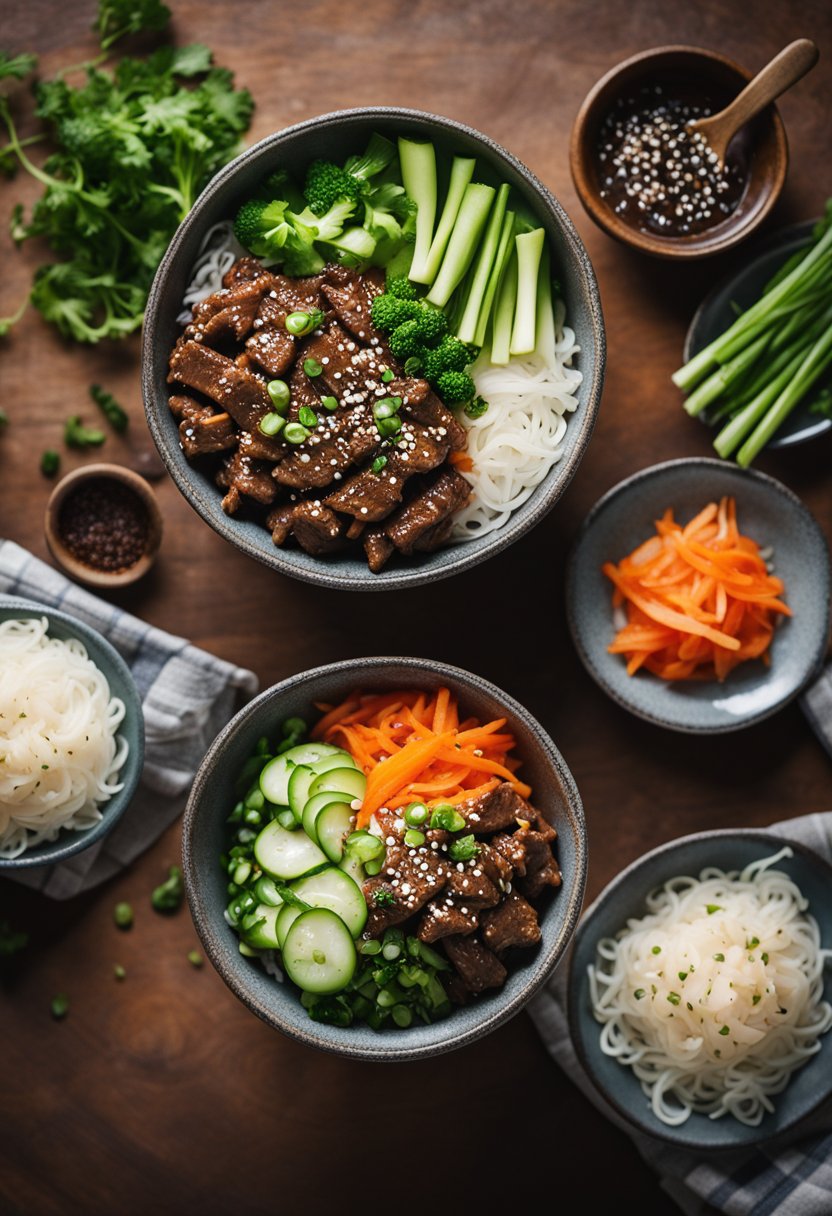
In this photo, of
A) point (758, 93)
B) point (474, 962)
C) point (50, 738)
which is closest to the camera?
point (474, 962)

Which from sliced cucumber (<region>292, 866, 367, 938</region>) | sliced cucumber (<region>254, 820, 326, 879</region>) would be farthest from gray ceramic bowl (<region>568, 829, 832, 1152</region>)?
sliced cucumber (<region>254, 820, 326, 879</region>)

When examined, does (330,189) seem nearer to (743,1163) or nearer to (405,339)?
(405,339)

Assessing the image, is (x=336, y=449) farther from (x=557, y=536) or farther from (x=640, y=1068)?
(x=640, y=1068)

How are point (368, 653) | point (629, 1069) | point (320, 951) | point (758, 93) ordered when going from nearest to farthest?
point (320, 951) → point (758, 93) → point (629, 1069) → point (368, 653)

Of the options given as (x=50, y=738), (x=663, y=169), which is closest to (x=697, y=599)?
(x=663, y=169)

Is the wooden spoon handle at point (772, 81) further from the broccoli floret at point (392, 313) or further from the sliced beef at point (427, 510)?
the sliced beef at point (427, 510)

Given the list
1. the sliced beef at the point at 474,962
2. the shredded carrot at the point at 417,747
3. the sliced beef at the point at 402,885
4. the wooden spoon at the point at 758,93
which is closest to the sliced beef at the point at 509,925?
the sliced beef at the point at 474,962
